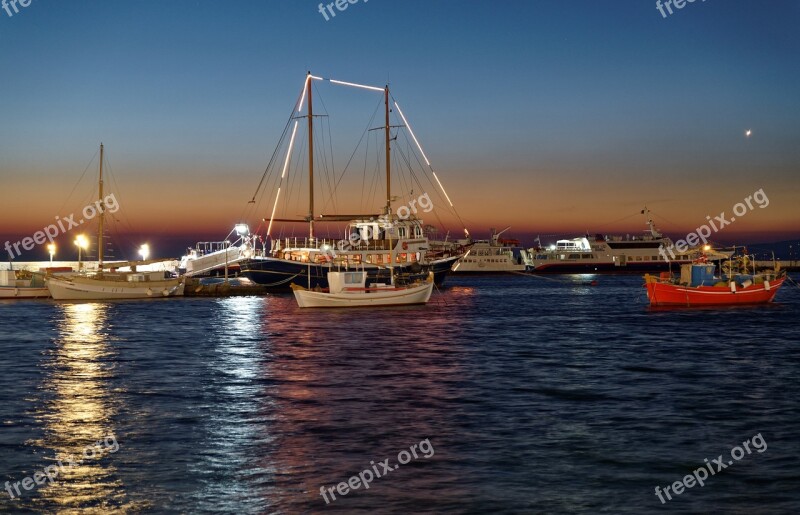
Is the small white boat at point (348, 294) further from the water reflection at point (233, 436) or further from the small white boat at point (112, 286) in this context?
the small white boat at point (112, 286)

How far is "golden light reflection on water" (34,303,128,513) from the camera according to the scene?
602 inches

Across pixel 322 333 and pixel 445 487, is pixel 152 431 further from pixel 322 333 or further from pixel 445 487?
pixel 322 333

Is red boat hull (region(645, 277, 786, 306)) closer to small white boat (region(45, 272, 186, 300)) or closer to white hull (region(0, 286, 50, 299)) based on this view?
small white boat (region(45, 272, 186, 300))

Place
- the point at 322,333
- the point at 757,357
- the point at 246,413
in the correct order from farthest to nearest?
1. the point at 322,333
2. the point at 757,357
3. the point at 246,413

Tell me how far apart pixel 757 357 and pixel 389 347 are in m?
17.6

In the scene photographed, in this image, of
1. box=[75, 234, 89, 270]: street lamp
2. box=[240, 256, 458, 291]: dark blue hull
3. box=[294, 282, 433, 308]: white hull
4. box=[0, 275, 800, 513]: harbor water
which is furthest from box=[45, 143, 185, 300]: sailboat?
box=[0, 275, 800, 513]: harbor water

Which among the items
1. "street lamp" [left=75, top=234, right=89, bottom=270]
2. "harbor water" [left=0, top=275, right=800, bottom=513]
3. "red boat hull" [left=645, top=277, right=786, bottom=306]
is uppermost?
"street lamp" [left=75, top=234, right=89, bottom=270]

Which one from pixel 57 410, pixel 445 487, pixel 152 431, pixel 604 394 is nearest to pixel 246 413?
Answer: pixel 152 431

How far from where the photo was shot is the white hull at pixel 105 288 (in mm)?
83000

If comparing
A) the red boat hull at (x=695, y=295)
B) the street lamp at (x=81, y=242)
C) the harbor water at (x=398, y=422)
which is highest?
the street lamp at (x=81, y=242)

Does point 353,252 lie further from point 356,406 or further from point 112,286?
point 356,406

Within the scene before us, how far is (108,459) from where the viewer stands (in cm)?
1792

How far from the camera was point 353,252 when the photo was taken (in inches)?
3878

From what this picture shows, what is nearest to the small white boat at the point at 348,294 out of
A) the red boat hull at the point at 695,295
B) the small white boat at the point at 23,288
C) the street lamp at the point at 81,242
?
the red boat hull at the point at 695,295
